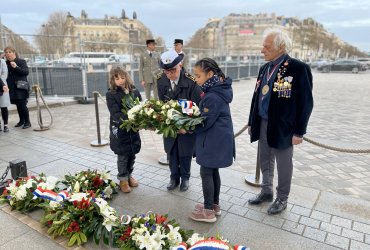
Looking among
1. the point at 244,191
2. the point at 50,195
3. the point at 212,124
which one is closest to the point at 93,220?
the point at 50,195

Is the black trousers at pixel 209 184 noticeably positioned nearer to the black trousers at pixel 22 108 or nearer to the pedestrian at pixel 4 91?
the pedestrian at pixel 4 91

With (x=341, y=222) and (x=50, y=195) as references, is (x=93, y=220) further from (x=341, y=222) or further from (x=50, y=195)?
(x=341, y=222)

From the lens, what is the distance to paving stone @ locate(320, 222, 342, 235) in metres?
3.03

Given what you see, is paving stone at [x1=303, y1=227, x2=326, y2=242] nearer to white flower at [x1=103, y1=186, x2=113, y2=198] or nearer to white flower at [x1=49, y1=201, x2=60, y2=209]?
white flower at [x1=103, y1=186, x2=113, y2=198]

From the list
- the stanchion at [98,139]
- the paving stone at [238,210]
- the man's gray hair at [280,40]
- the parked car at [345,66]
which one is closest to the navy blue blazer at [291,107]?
the man's gray hair at [280,40]

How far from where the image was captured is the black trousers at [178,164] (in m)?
3.86

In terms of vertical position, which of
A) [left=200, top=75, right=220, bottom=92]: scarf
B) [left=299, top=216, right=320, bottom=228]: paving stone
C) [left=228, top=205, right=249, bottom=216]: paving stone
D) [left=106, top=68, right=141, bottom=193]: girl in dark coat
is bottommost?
[left=228, top=205, right=249, bottom=216]: paving stone

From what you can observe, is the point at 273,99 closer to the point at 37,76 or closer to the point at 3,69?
the point at 3,69


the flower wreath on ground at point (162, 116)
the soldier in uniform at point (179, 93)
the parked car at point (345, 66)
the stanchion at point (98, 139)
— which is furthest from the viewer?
the parked car at point (345, 66)

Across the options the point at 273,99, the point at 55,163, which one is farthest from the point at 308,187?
the point at 55,163

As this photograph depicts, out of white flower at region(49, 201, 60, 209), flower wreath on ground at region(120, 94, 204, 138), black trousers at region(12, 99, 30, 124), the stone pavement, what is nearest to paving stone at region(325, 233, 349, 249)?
the stone pavement

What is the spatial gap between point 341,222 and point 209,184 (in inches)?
55.6

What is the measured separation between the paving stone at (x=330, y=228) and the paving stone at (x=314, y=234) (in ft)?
0.24

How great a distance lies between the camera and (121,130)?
376 centimetres
